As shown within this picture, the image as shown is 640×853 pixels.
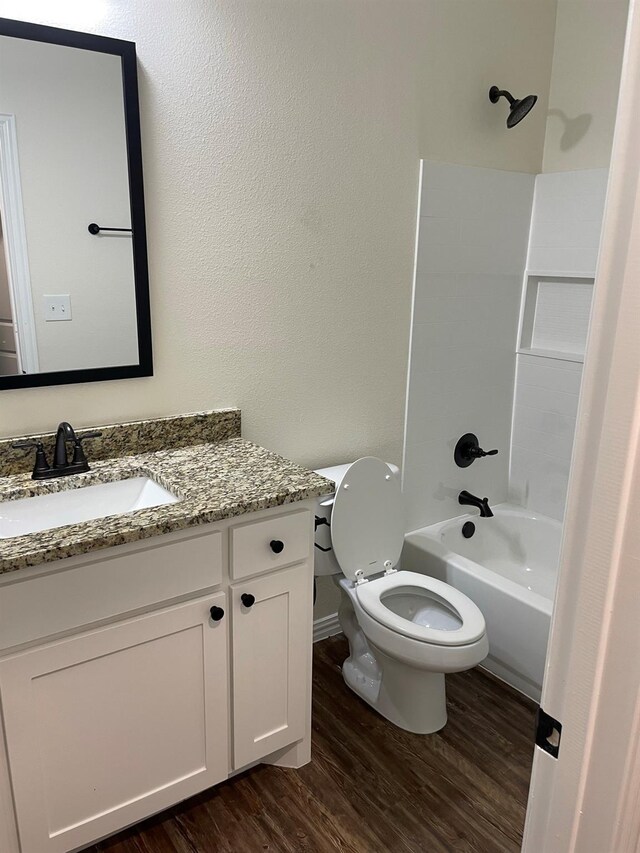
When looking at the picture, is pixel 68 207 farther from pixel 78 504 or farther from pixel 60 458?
pixel 78 504

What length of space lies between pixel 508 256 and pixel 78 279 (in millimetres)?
1789

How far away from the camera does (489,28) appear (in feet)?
8.15

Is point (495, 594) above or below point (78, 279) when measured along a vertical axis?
below

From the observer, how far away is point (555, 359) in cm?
283

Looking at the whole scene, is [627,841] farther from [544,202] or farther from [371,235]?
[544,202]

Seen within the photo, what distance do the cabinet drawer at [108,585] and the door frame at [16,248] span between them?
0.63 meters

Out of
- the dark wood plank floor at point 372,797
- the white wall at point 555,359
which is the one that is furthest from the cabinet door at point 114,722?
the white wall at point 555,359

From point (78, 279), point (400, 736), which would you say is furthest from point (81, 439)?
point (400, 736)

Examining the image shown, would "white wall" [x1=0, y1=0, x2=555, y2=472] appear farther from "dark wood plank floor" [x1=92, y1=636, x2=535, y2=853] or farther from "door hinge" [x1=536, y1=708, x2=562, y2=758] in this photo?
"door hinge" [x1=536, y1=708, x2=562, y2=758]

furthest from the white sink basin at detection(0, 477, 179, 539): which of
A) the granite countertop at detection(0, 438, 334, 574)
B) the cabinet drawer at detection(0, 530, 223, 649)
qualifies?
the cabinet drawer at detection(0, 530, 223, 649)

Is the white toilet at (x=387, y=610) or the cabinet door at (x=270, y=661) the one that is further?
the white toilet at (x=387, y=610)

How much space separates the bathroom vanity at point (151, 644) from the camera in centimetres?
144

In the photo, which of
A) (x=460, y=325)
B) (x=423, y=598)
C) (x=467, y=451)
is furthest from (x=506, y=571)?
(x=460, y=325)

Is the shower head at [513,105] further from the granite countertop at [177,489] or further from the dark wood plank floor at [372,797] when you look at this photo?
the dark wood plank floor at [372,797]
